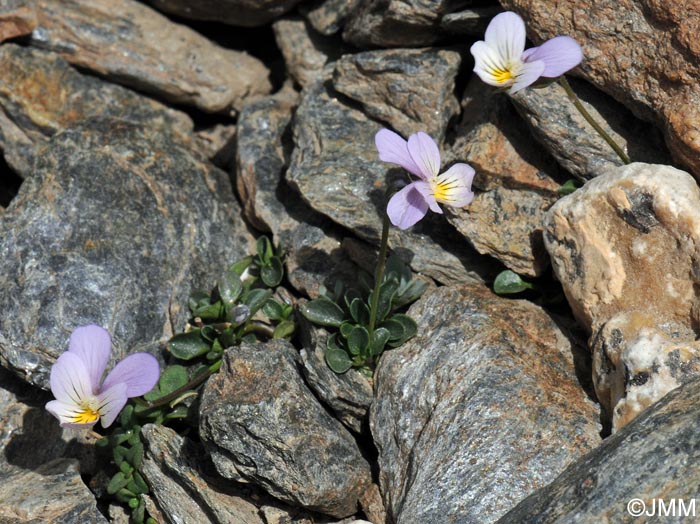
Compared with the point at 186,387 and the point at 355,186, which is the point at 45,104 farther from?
the point at 186,387

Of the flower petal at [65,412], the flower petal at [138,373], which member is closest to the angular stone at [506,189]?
the flower petal at [138,373]

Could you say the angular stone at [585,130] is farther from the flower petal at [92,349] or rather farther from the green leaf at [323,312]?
the flower petal at [92,349]

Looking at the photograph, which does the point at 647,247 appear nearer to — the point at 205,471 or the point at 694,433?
the point at 694,433

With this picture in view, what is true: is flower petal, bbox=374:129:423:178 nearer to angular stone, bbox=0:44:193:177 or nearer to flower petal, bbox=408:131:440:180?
flower petal, bbox=408:131:440:180

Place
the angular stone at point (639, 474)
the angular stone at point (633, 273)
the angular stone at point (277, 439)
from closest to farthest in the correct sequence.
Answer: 1. the angular stone at point (639, 474)
2. the angular stone at point (633, 273)
3. the angular stone at point (277, 439)

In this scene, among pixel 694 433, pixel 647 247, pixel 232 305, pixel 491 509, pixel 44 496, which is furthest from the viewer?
pixel 232 305

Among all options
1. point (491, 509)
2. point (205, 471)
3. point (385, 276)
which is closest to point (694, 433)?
point (491, 509)

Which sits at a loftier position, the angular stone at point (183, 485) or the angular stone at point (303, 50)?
the angular stone at point (303, 50)

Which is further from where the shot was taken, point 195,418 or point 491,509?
point 195,418
